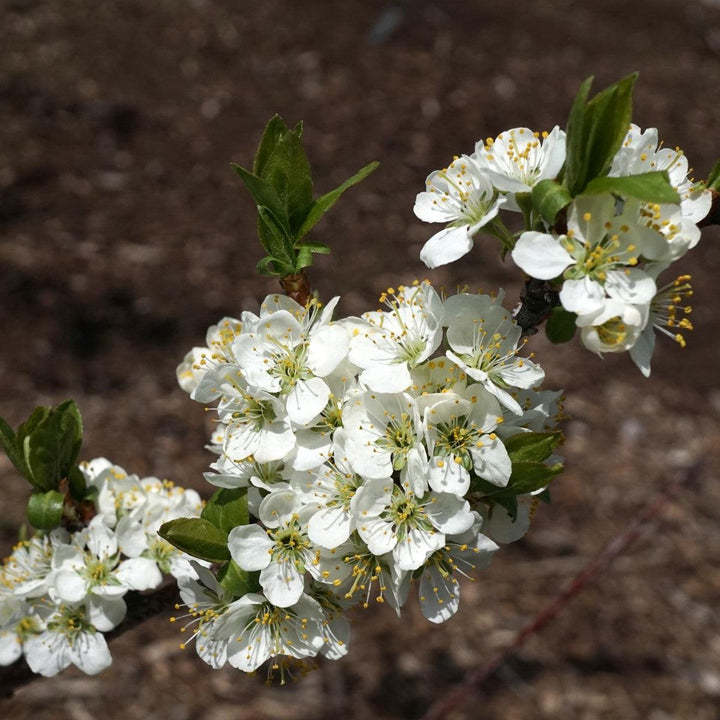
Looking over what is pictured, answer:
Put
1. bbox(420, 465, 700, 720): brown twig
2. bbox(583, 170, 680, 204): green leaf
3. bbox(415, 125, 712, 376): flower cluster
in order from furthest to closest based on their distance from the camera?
1. bbox(420, 465, 700, 720): brown twig
2. bbox(415, 125, 712, 376): flower cluster
3. bbox(583, 170, 680, 204): green leaf

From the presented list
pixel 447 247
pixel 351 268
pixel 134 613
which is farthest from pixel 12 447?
pixel 351 268

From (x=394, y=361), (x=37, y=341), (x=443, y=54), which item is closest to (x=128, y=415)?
(x=37, y=341)

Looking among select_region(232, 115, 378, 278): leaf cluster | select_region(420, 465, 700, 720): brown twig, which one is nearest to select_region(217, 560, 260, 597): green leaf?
select_region(232, 115, 378, 278): leaf cluster

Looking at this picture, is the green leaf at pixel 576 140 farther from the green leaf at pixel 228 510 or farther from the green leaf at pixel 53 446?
the green leaf at pixel 53 446

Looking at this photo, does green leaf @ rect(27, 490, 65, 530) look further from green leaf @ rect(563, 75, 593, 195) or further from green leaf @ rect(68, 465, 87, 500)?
green leaf @ rect(563, 75, 593, 195)

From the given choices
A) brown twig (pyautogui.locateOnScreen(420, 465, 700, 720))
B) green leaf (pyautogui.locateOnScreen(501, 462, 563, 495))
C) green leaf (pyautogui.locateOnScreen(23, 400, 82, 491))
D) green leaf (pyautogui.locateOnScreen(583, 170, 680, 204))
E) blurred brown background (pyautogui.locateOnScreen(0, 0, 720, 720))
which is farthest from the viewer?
blurred brown background (pyautogui.locateOnScreen(0, 0, 720, 720))
